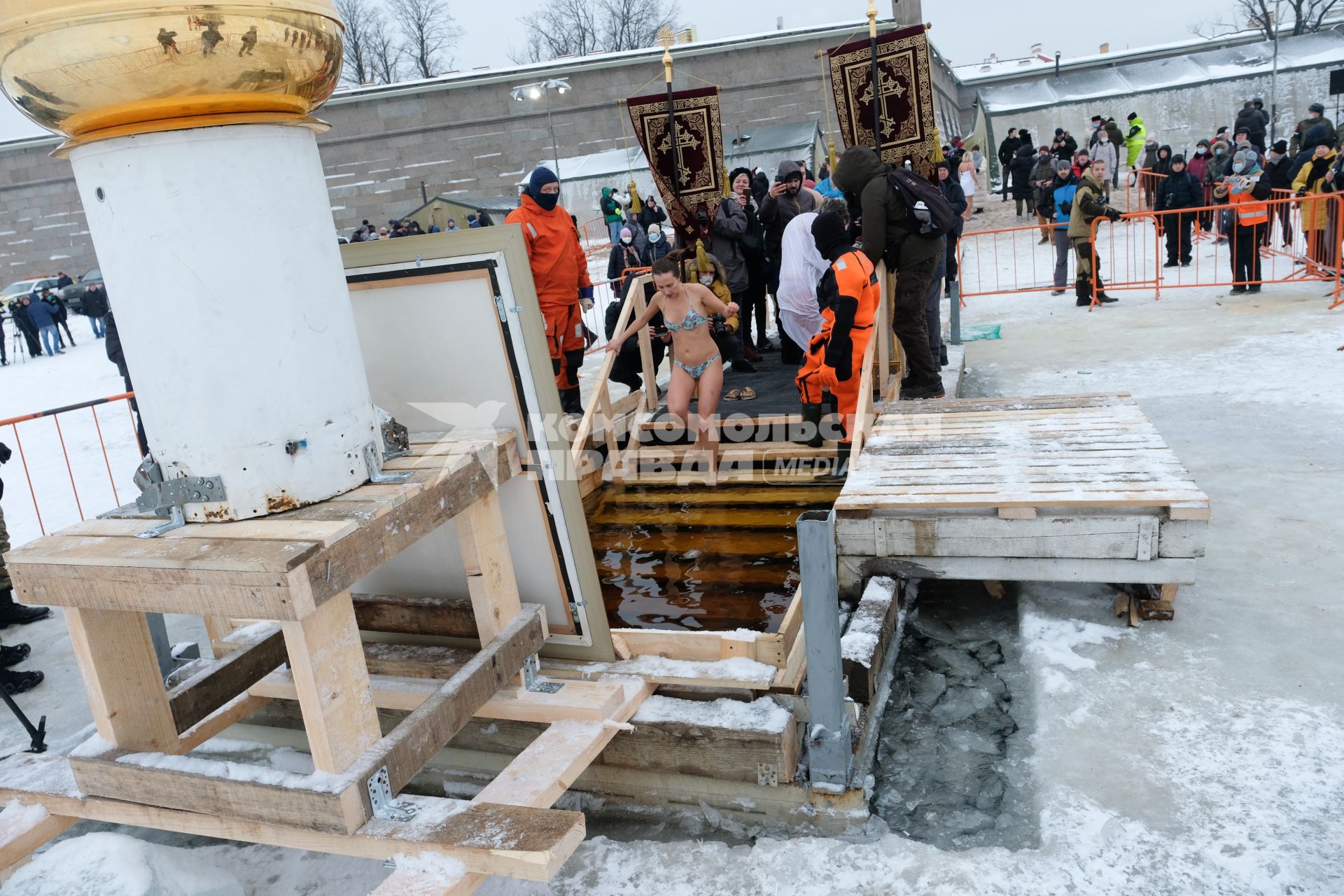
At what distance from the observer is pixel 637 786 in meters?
3.36

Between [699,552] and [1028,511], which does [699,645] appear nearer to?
[1028,511]

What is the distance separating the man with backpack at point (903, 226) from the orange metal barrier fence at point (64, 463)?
535cm

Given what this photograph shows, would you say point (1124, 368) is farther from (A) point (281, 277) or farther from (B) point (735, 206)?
(A) point (281, 277)

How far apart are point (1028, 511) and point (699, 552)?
2.03m

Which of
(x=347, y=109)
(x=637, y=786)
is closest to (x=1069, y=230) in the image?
(x=637, y=786)

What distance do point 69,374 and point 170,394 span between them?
16.4 metres

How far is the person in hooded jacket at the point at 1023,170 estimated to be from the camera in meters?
18.9

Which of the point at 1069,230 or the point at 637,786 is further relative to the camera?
the point at 1069,230

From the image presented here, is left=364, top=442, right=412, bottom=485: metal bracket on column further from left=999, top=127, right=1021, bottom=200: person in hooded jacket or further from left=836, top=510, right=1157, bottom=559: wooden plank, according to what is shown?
left=999, top=127, right=1021, bottom=200: person in hooded jacket

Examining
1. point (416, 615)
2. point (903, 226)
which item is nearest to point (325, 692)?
point (416, 615)

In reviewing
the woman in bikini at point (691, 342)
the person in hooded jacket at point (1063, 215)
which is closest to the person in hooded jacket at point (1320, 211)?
the person in hooded jacket at point (1063, 215)

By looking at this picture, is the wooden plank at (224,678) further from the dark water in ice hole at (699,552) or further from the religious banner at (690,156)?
the religious banner at (690,156)

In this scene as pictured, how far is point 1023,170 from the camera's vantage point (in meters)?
19.2

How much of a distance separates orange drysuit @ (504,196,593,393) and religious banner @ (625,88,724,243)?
2.09 meters
